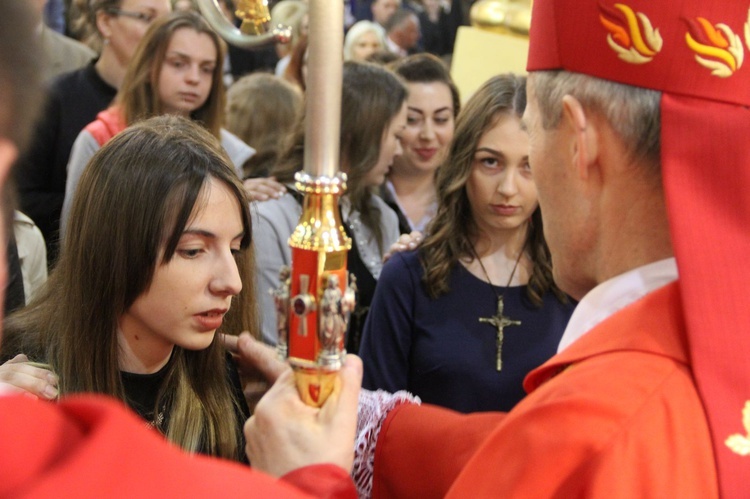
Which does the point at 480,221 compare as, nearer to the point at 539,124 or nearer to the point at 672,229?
the point at 539,124

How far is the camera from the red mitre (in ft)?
4.50

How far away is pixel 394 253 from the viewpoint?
3.16m

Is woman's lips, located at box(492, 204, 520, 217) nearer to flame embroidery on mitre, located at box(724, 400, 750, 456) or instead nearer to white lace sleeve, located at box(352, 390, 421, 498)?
white lace sleeve, located at box(352, 390, 421, 498)

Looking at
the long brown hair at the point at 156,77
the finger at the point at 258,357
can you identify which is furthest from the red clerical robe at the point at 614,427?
the long brown hair at the point at 156,77

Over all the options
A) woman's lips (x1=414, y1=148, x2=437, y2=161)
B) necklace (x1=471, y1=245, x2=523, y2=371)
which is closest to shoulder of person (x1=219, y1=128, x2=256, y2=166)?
woman's lips (x1=414, y1=148, x2=437, y2=161)

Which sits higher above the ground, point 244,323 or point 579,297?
point 579,297

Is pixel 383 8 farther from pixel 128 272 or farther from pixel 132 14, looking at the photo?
pixel 128 272

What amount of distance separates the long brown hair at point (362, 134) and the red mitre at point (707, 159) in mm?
2378

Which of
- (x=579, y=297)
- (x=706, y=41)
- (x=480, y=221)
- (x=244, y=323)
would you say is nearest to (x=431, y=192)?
(x=480, y=221)

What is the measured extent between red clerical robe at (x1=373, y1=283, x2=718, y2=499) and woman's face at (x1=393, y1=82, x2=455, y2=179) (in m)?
3.13

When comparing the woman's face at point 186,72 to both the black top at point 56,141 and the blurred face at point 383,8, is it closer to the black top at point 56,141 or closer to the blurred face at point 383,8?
the black top at point 56,141

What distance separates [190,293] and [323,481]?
3.04 feet

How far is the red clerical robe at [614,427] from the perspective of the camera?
1320 mm

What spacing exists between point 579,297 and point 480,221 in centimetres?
145
